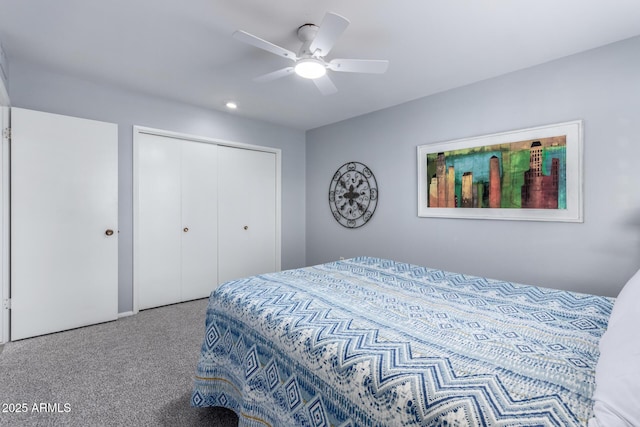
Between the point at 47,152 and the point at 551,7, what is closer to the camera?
the point at 551,7

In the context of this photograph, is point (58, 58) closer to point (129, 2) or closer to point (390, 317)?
point (129, 2)

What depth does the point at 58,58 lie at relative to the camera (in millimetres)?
2516

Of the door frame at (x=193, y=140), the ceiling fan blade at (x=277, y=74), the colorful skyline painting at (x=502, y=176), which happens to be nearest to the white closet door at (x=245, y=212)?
the door frame at (x=193, y=140)

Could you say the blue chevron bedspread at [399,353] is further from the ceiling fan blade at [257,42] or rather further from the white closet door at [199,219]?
the white closet door at [199,219]

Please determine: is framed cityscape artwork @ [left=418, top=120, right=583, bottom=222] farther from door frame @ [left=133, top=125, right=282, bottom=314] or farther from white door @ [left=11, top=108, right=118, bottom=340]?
white door @ [left=11, top=108, right=118, bottom=340]

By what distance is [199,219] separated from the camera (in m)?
3.76

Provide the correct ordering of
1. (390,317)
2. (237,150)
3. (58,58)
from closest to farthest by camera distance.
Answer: (390,317) < (58,58) < (237,150)

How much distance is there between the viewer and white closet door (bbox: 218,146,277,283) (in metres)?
3.99

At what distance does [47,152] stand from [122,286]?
1.45 meters

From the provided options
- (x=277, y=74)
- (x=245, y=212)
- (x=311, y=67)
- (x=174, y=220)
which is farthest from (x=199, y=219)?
(x=311, y=67)

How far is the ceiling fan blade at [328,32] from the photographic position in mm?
→ 1579

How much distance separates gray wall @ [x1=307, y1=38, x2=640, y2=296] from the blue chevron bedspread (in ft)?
3.44

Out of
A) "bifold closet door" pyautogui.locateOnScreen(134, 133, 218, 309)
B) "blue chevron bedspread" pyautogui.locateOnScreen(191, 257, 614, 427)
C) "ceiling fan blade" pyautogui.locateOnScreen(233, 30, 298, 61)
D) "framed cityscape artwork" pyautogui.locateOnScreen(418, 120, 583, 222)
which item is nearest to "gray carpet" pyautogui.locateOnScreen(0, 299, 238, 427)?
"blue chevron bedspread" pyautogui.locateOnScreen(191, 257, 614, 427)

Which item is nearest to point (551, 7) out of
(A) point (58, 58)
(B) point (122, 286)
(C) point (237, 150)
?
(C) point (237, 150)
